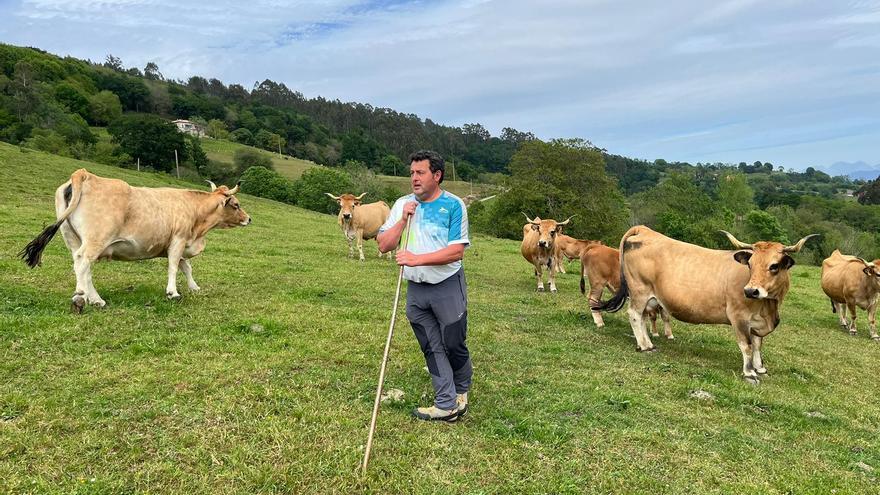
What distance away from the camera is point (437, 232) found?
5227 mm

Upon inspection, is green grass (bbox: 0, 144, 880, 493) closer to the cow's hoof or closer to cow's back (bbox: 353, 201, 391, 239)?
the cow's hoof

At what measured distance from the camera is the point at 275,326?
832cm

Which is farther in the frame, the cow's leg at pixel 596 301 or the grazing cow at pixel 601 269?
the grazing cow at pixel 601 269

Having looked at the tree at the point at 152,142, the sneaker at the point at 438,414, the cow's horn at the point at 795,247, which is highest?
the tree at the point at 152,142

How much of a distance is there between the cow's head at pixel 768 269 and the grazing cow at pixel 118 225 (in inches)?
392

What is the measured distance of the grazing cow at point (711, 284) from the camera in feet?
26.7

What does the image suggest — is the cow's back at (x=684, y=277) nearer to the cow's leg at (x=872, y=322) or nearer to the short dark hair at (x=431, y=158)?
the short dark hair at (x=431, y=158)

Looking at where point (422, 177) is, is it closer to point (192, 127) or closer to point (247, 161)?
point (247, 161)

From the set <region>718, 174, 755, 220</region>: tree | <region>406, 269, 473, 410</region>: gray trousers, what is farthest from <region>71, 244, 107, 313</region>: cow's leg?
<region>718, 174, 755, 220</region>: tree

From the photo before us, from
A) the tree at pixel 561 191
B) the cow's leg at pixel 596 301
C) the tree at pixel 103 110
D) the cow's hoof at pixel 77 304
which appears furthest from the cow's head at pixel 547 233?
the tree at pixel 103 110

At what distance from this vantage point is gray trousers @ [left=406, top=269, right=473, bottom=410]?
17.2ft

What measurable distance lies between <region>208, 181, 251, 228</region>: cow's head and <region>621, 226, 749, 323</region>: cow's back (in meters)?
8.37

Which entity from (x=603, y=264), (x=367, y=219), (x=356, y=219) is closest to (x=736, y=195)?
(x=367, y=219)

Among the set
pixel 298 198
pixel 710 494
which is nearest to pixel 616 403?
pixel 710 494
